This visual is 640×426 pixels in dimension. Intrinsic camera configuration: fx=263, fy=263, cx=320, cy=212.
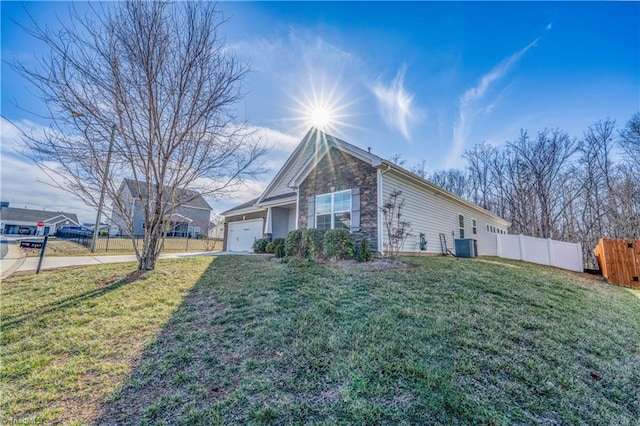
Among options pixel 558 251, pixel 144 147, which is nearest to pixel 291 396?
pixel 144 147

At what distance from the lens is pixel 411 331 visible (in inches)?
139

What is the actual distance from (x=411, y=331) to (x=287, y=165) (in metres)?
11.9

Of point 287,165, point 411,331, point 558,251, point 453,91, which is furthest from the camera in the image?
point 287,165

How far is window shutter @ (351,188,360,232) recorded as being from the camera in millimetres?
9586

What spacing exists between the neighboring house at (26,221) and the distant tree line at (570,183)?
195 feet

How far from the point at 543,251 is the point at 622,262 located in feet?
11.6

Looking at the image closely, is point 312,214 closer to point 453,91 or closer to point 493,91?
point 453,91

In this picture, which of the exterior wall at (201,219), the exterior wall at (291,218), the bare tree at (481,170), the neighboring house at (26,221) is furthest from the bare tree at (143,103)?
the neighboring house at (26,221)

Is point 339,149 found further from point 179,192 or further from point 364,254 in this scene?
point 179,192

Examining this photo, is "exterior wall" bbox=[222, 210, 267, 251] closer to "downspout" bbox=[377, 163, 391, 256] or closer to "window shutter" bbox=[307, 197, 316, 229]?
"window shutter" bbox=[307, 197, 316, 229]

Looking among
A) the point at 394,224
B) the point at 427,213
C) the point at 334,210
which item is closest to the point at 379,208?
the point at 394,224

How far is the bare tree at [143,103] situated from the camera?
568 cm

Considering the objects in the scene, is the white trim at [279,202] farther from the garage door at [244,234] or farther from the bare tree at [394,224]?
the bare tree at [394,224]

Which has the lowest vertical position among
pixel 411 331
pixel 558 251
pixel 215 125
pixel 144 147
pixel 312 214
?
pixel 411 331
